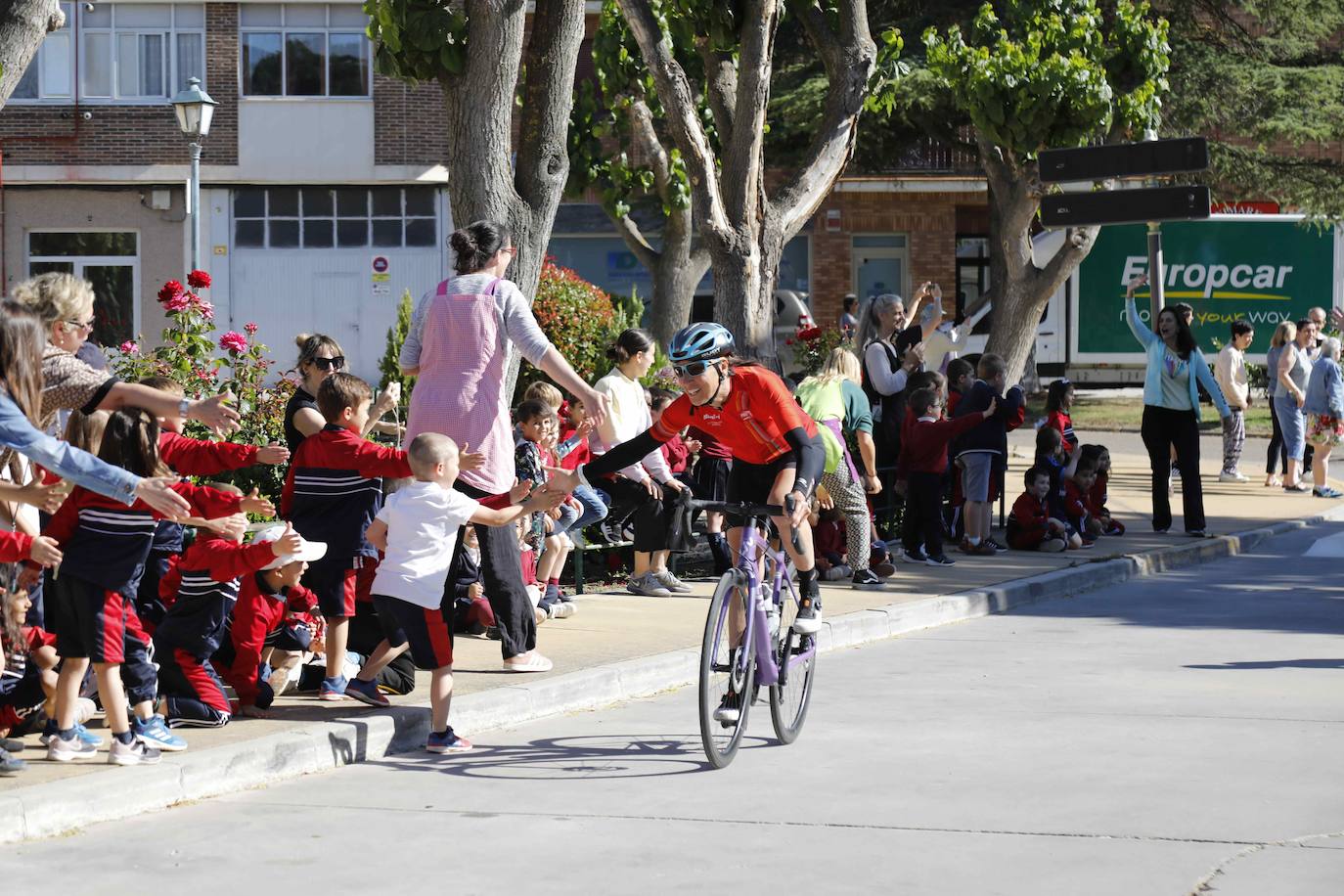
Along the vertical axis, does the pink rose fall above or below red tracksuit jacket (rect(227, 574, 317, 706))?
above

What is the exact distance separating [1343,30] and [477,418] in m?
30.6

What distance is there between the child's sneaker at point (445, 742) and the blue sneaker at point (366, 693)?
445 millimetres

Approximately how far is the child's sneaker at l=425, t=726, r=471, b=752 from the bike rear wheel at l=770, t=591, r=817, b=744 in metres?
1.24

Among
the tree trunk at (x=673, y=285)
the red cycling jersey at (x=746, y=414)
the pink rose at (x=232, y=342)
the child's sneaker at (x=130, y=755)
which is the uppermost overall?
the tree trunk at (x=673, y=285)

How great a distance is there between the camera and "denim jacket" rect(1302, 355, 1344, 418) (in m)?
19.1

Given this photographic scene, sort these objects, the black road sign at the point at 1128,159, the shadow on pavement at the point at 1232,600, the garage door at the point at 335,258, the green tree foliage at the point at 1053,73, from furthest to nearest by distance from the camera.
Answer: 1. the garage door at the point at 335,258
2. the green tree foliage at the point at 1053,73
3. the black road sign at the point at 1128,159
4. the shadow on pavement at the point at 1232,600

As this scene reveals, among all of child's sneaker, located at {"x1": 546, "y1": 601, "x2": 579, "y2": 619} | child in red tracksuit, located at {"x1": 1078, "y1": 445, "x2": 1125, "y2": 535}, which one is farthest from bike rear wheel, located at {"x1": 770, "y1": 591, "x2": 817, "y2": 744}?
child in red tracksuit, located at {"x1": 1078, "y1": 445, "x2": 1125, "y2": 535}

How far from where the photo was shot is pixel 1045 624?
11359mm

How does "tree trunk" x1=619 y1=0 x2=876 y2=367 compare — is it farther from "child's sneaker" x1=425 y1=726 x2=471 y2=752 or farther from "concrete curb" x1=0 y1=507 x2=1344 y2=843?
"child's sneaker" x1=425 y1=726 x2=471 y2=752

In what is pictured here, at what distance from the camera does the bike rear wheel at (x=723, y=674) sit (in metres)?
6.89

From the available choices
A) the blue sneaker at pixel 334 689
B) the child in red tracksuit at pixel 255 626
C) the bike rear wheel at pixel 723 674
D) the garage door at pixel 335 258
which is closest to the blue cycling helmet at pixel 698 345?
the bike rear wheel at pixel 723 674

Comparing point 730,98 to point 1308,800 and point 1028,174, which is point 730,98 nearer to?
point 1028,174

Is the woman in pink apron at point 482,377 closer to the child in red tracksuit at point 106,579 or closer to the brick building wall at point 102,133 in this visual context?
the child in red tracksuit at point 106,579

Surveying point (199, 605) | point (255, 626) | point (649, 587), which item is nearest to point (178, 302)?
point (649, 587)
